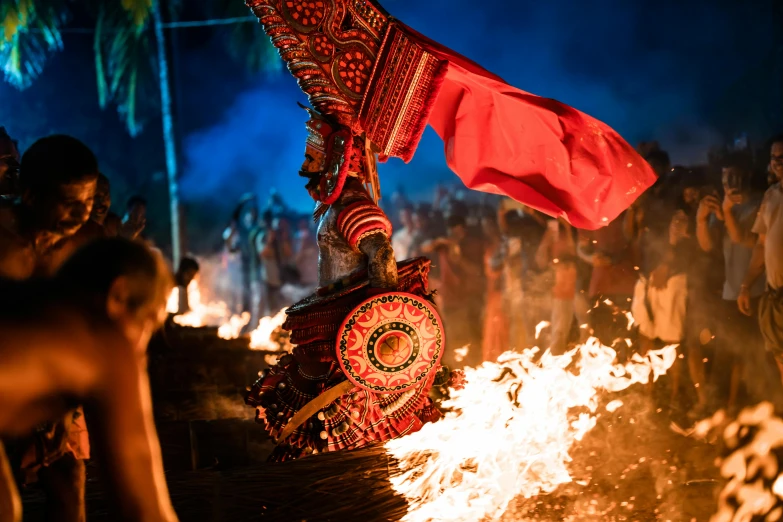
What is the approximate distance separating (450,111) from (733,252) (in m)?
3.23

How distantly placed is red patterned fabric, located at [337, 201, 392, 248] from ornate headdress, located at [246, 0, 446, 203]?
0.15m

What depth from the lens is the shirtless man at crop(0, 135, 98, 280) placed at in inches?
103

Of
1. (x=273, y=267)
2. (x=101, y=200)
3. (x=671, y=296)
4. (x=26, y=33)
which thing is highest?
(x=26, y=33)

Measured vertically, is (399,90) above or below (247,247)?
below

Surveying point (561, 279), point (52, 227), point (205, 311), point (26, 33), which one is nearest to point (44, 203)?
point (52, 227)

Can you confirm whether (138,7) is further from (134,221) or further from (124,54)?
(134,221)

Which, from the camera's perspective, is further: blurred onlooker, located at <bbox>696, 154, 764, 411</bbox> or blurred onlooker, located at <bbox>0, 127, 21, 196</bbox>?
blurred onlooker, located at <bbox>696, 154, 764, 411</bbox>

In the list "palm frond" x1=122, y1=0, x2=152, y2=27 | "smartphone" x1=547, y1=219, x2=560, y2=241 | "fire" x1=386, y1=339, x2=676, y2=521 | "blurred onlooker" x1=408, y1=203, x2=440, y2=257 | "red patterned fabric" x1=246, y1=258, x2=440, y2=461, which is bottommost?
"fire" x1=386, y1=339, x2=676, y2=521

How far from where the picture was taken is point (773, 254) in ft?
17.8

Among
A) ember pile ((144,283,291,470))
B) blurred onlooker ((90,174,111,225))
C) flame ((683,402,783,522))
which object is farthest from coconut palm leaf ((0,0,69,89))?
flame ((683,402,783,522))

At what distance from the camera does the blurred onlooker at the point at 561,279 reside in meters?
7.38

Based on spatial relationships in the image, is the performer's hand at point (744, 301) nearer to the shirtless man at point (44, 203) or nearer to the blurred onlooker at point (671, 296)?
the blurred onlooker at point (671, 296)

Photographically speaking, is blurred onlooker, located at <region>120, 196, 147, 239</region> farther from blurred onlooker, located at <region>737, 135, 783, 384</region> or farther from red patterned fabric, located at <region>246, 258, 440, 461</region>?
blurred onlooker, located at <region>737, 135, 783, 384</region>

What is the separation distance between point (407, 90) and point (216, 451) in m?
3.15
